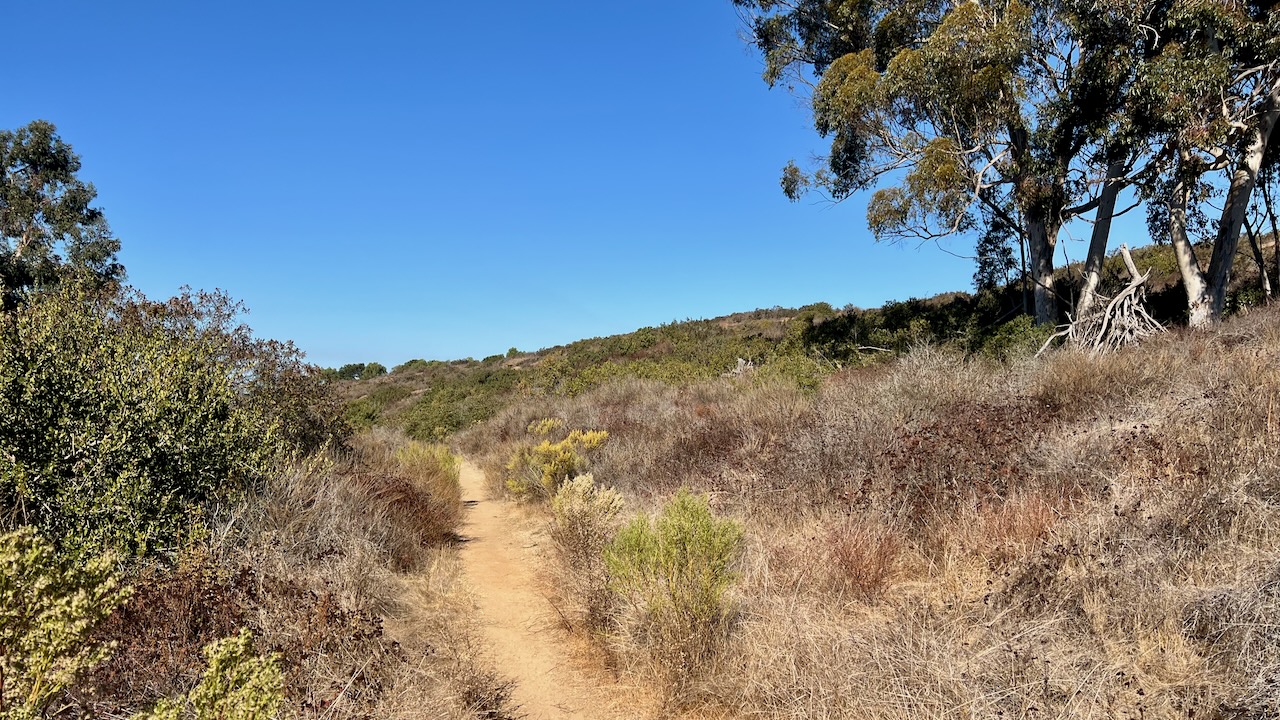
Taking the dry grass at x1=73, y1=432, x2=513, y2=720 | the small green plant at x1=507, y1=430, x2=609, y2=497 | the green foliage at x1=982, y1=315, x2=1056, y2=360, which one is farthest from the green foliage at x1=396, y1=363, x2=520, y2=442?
the green foliage at x1=982, y1=315, x2=1056, y2=360

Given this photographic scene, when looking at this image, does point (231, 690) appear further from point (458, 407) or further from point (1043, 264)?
point (458, 407)

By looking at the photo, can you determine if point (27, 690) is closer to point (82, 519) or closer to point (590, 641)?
point (82, 519)

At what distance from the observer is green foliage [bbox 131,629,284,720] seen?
63.7 inches

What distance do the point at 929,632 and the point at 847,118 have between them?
12584 mm

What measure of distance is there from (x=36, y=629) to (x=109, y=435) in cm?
250

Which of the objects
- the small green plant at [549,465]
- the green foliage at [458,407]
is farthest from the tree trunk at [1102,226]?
the green foliage at [458,407]

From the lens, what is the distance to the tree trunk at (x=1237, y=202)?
374 inches

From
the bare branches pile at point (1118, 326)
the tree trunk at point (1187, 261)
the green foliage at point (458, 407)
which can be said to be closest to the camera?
the bare branches pile at point (1118, 326)

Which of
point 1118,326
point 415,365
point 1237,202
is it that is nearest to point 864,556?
point 1118,326

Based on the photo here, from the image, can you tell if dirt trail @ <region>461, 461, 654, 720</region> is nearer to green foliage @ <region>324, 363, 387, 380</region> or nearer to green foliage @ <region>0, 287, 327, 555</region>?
green foliage @ <region>0, 287, 327, 555</region>

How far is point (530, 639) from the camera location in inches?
179

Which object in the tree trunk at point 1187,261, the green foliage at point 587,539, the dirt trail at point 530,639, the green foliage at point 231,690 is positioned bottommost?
the dirt trail at point 530,639

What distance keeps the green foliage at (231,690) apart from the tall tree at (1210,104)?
12.1 m

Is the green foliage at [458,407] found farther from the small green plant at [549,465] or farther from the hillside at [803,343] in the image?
the small green plant at [549,465]
